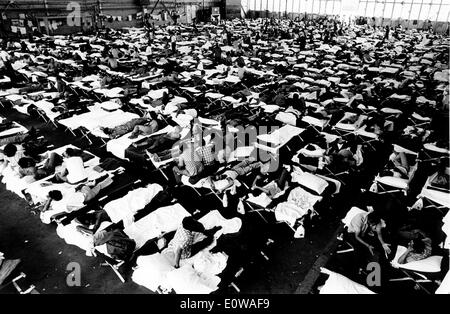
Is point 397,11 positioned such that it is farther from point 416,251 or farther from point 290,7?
point 416,251

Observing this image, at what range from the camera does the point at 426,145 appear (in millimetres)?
9172

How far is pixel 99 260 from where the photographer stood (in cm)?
555

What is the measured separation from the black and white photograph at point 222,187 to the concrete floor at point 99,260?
26mm

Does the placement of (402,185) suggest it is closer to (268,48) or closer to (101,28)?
(268,48)

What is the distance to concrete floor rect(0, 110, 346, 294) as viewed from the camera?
508 cm

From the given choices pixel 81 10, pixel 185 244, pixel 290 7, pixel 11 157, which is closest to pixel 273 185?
pixel 185 244

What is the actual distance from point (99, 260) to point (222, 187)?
2858 mm

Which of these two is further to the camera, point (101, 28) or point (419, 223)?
point (101, 28)

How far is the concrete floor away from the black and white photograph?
0.03 m

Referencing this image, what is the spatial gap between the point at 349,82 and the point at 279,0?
35.4m

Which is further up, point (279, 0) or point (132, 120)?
point (279, 0)

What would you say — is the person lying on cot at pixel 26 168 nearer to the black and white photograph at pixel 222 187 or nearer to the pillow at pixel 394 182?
the black and white photograph at pixel 222 187

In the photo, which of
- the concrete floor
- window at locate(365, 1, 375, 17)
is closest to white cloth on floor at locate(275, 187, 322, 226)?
the concrete floor
